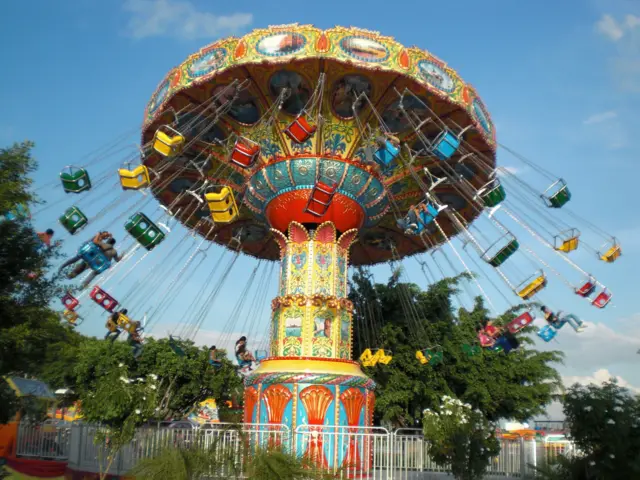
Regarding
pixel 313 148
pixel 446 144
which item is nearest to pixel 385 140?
pixel 446 144

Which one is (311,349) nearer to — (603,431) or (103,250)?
(103,250)

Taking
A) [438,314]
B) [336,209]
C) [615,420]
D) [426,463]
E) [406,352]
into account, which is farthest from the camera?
[438,314]

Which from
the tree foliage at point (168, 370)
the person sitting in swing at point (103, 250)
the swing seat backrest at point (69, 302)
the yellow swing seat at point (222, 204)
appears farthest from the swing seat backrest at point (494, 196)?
the tree foliage at point (168, 370)

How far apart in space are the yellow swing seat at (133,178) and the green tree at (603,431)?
9.15 metres

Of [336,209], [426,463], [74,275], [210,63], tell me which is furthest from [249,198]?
[426,463]

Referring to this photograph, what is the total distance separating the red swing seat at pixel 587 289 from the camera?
13.7 meters

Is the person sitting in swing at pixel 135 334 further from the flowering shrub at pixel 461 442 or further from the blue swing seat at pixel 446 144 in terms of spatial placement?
the blue swing seat at pixel 446 144

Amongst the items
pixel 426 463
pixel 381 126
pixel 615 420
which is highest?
pixel 381 126

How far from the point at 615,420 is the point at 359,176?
26.6 feet

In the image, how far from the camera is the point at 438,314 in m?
23.8

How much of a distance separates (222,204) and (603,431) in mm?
8163

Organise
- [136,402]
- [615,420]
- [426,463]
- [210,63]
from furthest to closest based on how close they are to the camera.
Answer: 1. [210,63]
2. [426,463]
3. [136,402]
4. [615,420]

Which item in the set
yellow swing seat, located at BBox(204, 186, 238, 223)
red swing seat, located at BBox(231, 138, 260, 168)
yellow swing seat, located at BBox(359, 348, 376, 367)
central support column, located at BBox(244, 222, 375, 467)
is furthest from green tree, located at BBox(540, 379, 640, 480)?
red swing seat, located at BBox(231, 138, 260, 168)

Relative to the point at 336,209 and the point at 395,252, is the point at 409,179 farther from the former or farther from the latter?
the point at 395,252
